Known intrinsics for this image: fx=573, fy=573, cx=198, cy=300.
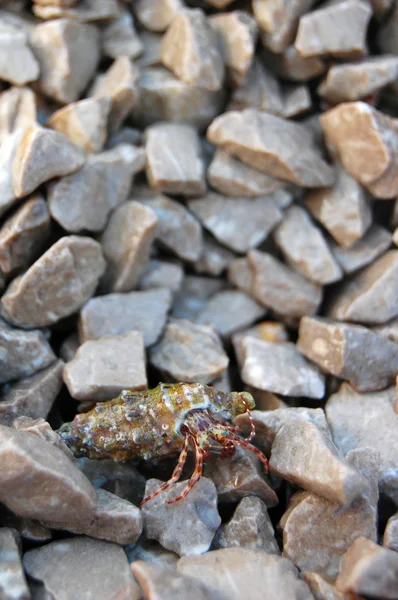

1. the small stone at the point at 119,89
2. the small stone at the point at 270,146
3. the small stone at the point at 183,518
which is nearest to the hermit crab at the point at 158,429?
the small stone at the point at 183,518

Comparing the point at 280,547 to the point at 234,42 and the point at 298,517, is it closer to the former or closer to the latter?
the point at 298,517

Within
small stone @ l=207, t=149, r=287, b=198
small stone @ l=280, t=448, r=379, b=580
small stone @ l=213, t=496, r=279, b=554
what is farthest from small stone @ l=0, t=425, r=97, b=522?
small stone @ l=207, t=149, r=287, b=198

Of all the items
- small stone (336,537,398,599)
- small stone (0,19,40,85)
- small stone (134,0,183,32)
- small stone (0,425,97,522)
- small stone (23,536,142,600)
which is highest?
small stone (134,0,183,32)

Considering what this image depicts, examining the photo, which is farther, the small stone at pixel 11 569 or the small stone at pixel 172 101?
the small stone at pixel 172 101

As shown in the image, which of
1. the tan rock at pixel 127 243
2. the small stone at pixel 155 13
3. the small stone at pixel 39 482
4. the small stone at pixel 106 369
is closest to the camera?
the small stone at pixel 39 482

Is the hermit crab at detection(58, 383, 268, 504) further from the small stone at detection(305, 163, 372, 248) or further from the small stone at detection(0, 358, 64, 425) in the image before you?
the small stone at detection(305, 163, 372, 248)

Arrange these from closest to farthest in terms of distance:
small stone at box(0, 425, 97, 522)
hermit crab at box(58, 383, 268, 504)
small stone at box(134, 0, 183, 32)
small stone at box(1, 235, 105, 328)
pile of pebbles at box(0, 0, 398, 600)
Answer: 1. small stone at box(0, 425, 97, 522)
2. pile of pebbles at box(0, 0, 398, 600)
3. hermit crab at box(58, 383, 268, 504)
4. small stone at box(1, 235, 105, 328)
5. small stone at box(134, 0, 183, 32)

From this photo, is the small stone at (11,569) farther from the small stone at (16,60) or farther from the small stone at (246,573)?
the small stone at (16,60)
